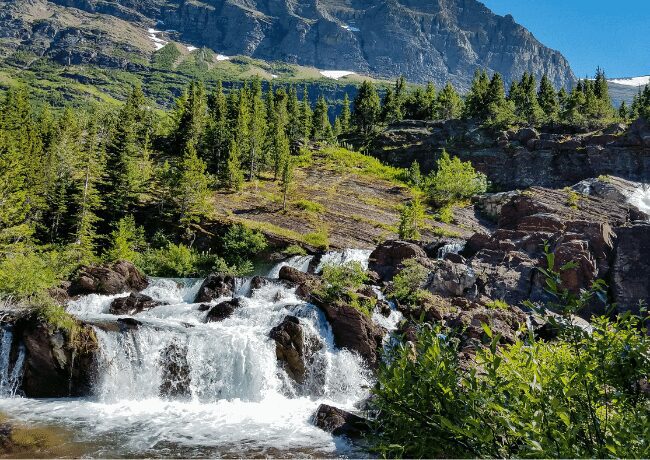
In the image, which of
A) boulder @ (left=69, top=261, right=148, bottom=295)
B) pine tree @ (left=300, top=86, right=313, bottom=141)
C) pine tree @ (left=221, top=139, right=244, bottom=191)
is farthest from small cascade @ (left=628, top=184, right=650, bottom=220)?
boulder @ (left=69, top=261, right=148, bottom=295)

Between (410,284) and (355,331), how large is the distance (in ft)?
30.2

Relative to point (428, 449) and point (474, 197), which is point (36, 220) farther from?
point (474, 197)

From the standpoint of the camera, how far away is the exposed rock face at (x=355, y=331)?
27.5 m

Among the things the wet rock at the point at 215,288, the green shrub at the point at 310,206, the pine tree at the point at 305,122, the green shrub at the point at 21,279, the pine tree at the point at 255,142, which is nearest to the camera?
the green shrub at the point at 21,279

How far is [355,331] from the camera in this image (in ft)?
91.7

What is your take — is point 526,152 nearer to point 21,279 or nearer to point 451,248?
point 451,248

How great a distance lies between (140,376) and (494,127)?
80.9m

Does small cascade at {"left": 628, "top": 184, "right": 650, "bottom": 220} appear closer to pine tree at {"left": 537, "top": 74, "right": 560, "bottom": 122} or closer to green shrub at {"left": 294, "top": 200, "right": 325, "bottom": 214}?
pine tree at {"left": 537, "top": 74, "right": 560, "bottom": 122}

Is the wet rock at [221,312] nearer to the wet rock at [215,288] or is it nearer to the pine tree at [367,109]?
the wet rock at [215,288]

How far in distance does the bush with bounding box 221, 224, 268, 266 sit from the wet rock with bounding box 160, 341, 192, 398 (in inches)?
958

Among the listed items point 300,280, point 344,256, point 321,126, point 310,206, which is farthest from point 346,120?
point 300,280

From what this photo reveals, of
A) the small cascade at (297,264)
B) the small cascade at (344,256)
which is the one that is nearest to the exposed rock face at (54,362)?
the small cascade at (297,264)

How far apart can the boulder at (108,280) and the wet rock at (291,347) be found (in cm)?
1553

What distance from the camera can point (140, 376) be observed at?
23688 millimetres
